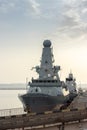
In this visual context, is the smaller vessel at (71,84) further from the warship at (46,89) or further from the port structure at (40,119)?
the port structure at (40,119)

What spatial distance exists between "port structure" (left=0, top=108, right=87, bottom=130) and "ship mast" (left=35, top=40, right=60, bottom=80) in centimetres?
2720

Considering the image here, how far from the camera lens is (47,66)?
2576 inches

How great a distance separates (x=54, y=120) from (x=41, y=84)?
28.4 m

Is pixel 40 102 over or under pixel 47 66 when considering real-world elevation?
under

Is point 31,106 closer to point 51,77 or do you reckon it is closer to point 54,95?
point 54,95

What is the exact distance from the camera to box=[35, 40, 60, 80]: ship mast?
63903 mm

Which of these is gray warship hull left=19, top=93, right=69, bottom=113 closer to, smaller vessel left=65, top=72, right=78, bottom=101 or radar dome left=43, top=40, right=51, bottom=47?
radar dome left=43, top=40, right=51, bottom=47

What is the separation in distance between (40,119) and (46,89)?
28.8 meters

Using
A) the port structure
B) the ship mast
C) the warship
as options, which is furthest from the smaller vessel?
the port structure

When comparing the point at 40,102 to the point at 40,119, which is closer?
the point at 40,119

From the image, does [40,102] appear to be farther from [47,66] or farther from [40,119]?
[40,119]

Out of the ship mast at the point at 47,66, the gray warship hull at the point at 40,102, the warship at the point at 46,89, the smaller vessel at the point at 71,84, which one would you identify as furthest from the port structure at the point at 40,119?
the smaller vessel at the point at 71,84

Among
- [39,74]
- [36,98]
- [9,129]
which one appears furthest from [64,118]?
[39,74]

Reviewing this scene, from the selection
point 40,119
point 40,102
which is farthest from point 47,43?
point 40,119
